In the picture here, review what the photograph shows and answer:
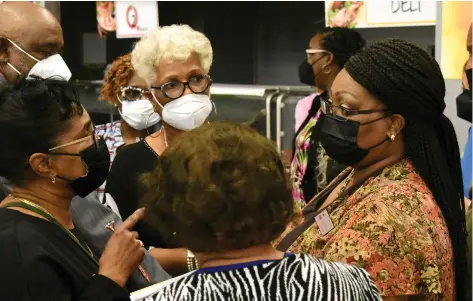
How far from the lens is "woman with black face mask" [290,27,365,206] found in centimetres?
328

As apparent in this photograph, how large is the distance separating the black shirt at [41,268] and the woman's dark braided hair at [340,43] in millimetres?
2384

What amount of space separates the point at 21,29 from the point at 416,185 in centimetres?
165

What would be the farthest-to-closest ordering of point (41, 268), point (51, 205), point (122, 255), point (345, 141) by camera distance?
1. point (345, 141)
2. point (51, 205)
3. point (122, 255)
4. point (41, 268)

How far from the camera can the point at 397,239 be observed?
5.30ft

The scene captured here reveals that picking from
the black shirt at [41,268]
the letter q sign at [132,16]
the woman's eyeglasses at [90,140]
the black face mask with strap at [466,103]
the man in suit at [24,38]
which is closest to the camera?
the black shirt at [41,268]

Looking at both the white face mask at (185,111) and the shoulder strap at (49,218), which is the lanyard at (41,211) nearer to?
the shoulder strap at (49,218)

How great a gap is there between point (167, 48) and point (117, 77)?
1.29 metres

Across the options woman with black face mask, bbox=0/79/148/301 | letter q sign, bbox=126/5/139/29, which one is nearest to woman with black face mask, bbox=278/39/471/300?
woman with black face mask, bbox=0/79/148/301

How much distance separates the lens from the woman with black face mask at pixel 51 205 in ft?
4.72

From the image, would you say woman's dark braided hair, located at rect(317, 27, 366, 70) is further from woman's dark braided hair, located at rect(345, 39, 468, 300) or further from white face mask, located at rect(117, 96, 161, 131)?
woman's dark braided hair, located at rect(345, 39, 468, 300)

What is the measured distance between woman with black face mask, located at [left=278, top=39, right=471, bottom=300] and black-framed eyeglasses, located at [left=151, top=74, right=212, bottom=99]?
66 centimetres

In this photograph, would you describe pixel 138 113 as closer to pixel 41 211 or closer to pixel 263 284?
pixel 41 211

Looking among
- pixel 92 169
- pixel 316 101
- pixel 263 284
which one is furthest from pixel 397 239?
pixel 316 101

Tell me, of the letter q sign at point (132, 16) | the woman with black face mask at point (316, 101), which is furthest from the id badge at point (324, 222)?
the letter q sign at point (132, 16)
